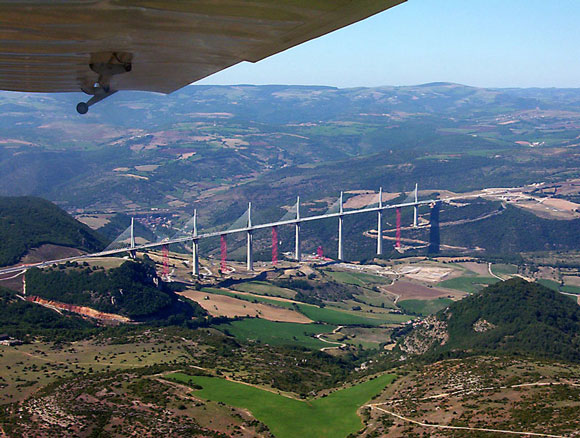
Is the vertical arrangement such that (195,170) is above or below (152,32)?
below

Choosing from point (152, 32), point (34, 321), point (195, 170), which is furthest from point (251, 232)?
point (152, 32)

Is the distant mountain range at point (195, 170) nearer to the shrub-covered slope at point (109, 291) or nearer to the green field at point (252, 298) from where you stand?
the green field at point (252, 298)

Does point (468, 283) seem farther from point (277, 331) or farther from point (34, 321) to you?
point (34, 321)

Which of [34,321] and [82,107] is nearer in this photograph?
[82,107]

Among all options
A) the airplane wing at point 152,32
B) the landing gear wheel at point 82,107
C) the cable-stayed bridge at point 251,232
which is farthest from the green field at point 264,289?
the airplane wing at point 152,32

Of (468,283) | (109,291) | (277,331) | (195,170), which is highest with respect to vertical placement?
(195,170)

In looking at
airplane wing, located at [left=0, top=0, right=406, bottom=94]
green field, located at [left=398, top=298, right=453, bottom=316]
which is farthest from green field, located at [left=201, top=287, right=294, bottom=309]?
airplane wing, located at [left=0, top=0, right=406, bottom=94]

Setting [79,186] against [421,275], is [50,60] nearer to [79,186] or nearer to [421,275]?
[421,275]

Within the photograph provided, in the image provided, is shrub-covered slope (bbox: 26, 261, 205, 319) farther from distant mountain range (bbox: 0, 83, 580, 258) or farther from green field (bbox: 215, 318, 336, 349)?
distant mountain range (bbox: 0, 83, 580, 258)
